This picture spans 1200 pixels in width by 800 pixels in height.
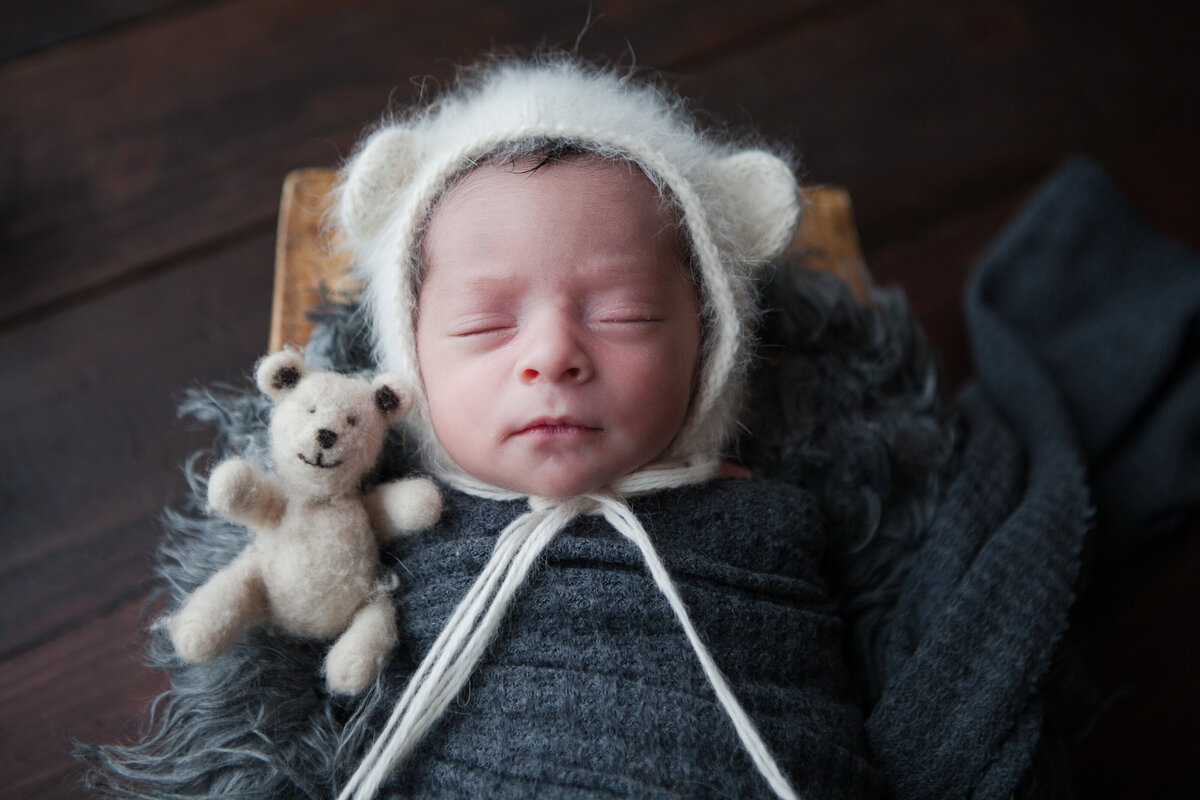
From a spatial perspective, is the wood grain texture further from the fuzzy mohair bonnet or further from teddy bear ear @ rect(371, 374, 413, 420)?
teddy bear ear @ rect(371, 374, 413, 420)

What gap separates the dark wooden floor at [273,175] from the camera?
1.21m

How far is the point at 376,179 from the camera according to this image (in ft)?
3.28

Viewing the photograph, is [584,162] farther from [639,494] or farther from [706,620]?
[706,620]

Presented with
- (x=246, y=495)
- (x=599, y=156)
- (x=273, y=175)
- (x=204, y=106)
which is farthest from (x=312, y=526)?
(x=204, y=106)

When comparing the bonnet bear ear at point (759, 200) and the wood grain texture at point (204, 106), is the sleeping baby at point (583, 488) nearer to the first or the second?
the bonnet bear ear at point (759, 200)

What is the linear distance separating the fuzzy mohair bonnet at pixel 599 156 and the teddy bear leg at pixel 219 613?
252 millimetres

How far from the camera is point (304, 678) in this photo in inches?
36.1

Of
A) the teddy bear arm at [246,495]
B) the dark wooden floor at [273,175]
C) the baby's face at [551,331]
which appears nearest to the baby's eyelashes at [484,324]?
the baby's face at [551,331]

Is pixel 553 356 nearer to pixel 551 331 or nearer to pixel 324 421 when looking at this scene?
pixel 551 331

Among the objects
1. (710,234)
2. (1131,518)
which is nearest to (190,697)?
(710,234)

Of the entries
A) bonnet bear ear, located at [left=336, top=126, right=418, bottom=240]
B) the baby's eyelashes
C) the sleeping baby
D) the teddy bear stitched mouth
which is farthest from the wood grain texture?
the teddy bear stitched mouth

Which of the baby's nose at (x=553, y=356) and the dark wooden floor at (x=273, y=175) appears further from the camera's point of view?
the dark wooden floor at (x=273, y=175)

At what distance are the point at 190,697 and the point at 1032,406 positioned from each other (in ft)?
4.05

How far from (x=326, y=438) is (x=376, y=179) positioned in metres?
0.35
